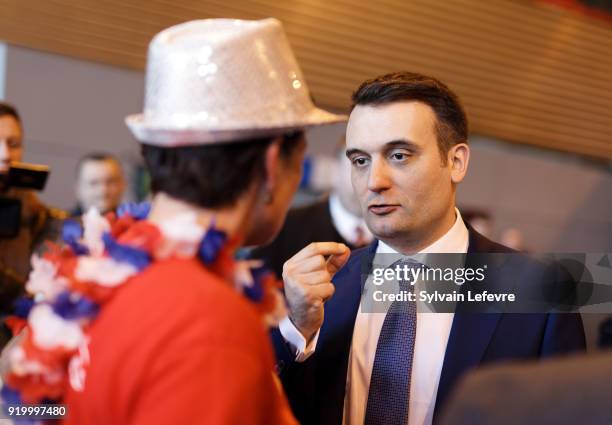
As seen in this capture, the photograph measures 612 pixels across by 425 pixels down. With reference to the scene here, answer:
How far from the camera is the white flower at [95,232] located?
120 cm

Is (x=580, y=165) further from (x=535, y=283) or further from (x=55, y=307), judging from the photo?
(x=55, y=307)

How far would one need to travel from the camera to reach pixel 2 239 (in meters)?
2.29

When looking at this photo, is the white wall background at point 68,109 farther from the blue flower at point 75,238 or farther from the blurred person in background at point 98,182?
the blue flower at point 75,238

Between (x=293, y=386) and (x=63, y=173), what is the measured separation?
291cm

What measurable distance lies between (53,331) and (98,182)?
2367mm

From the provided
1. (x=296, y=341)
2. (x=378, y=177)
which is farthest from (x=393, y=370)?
(x=378, y=177)

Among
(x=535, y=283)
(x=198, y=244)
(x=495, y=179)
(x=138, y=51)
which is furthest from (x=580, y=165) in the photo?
(x=198, y=244)

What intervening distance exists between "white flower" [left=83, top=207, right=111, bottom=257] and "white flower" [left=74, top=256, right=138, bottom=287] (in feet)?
0.25

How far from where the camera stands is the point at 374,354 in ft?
5.24

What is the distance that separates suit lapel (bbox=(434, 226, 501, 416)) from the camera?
1516mm

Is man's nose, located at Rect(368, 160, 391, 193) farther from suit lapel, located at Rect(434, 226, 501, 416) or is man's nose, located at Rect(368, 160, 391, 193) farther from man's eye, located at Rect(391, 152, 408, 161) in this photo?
suit lapel, located at Rect(434, 226, 501, 416)

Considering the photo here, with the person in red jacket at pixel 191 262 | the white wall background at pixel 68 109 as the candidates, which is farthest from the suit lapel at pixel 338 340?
the white wall background at pixel 68 109

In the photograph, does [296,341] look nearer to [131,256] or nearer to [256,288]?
[256,288]

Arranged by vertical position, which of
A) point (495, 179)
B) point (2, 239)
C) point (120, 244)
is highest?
point (120, 244)
